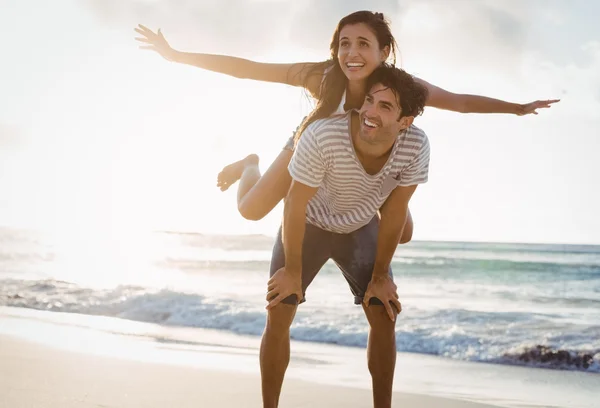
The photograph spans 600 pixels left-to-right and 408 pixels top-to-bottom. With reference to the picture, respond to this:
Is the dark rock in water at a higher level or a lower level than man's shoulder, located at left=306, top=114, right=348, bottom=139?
lower

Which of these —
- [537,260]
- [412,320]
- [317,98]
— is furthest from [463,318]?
[537,260]

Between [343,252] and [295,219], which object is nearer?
[295,219]

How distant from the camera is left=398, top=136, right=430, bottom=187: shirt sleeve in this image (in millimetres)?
3281

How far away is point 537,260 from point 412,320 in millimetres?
15030

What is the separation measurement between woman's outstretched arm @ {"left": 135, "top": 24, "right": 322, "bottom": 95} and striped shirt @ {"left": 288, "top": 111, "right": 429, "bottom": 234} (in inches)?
22.1

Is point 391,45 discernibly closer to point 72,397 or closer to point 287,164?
point 287,164

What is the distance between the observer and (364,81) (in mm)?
3393

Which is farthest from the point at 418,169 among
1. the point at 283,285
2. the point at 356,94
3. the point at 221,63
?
the point at 221,63

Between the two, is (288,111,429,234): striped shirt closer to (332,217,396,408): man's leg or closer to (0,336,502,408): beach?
(332,217,396,408): man's leg

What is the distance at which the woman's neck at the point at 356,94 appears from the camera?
339 centimetres

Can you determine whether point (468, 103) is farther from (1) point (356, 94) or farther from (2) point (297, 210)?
(2) point (297, 210)

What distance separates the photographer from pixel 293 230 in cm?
331

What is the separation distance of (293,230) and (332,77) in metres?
0.73

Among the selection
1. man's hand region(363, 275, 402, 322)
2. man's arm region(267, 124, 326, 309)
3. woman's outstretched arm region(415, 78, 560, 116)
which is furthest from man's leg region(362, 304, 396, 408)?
woman's outstretched arm region(415, 78, 560, 116)
